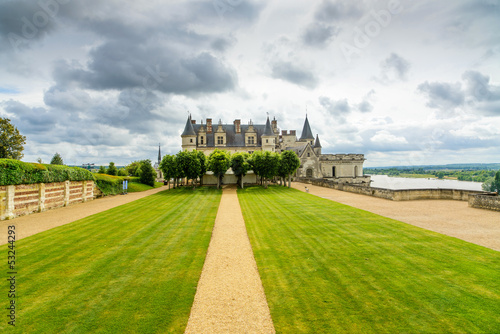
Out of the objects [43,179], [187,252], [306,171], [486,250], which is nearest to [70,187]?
[43,179]

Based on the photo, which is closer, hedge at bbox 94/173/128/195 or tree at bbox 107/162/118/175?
hedge at bbox 94/173/128/195

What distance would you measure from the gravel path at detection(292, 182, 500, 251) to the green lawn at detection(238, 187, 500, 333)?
49.7 inches

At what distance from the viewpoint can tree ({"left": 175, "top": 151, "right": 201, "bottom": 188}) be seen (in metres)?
32.1

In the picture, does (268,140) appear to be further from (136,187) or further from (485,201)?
(485,201)

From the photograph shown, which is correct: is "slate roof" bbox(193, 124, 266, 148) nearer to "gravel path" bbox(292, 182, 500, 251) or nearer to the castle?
the castle

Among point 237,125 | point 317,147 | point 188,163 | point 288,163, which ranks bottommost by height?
point 288,163

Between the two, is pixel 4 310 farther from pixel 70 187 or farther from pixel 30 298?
pixel 70 187

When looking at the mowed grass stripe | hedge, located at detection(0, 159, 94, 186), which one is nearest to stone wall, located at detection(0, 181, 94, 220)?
hedge, located at detection(0, 159, 94, 186)

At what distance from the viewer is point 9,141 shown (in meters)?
29.4

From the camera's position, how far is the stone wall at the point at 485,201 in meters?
16.4

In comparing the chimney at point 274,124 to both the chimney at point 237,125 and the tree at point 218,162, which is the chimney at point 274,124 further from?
the tree at point 218,162

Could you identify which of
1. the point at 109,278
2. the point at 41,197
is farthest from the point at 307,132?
the point at 109,278

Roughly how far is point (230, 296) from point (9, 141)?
37571 mm

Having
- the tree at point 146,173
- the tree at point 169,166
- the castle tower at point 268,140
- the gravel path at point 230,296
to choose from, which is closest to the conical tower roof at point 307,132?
the castle tower at point 268,140
